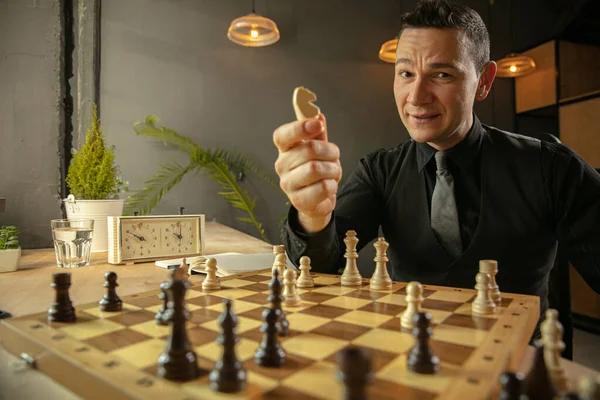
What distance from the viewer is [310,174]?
1.21 metres

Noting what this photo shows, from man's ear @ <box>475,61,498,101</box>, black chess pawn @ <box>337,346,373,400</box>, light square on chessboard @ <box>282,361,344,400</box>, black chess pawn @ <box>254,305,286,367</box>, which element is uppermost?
man's ear @ <box>475,61,498,101</box>

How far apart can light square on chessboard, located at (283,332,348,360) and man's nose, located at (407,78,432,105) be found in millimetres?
1304

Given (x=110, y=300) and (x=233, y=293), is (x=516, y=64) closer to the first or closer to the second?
(x=233, y=293)

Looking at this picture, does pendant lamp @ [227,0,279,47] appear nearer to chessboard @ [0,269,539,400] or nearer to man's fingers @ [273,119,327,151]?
man's fingers @ [273,119,327,151]

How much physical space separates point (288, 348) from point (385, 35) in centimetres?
629

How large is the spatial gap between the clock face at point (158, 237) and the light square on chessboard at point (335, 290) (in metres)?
0.97

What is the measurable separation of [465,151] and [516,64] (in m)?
4.85

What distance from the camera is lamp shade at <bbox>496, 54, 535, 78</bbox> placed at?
19.4 ft

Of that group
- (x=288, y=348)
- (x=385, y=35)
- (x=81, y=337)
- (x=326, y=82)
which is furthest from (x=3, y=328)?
(x=385, y=35)

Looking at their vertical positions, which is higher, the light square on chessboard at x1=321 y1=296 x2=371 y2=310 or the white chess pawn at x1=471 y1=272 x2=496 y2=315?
the white chess pawn at x1=471 y1=272 x2=496 y2=315

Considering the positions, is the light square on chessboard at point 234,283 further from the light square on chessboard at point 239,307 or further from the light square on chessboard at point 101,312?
the light square on chessboard at point 101,312

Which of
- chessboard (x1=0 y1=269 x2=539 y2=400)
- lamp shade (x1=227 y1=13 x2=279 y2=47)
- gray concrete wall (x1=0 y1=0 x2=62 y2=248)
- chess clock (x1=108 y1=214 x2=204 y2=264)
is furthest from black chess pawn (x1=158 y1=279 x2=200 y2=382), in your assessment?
lamp shade (x1=227 y1=13 x2=279 y2=47)

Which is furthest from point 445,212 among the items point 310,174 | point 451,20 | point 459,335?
point 459,335

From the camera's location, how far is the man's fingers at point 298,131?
116 cm
